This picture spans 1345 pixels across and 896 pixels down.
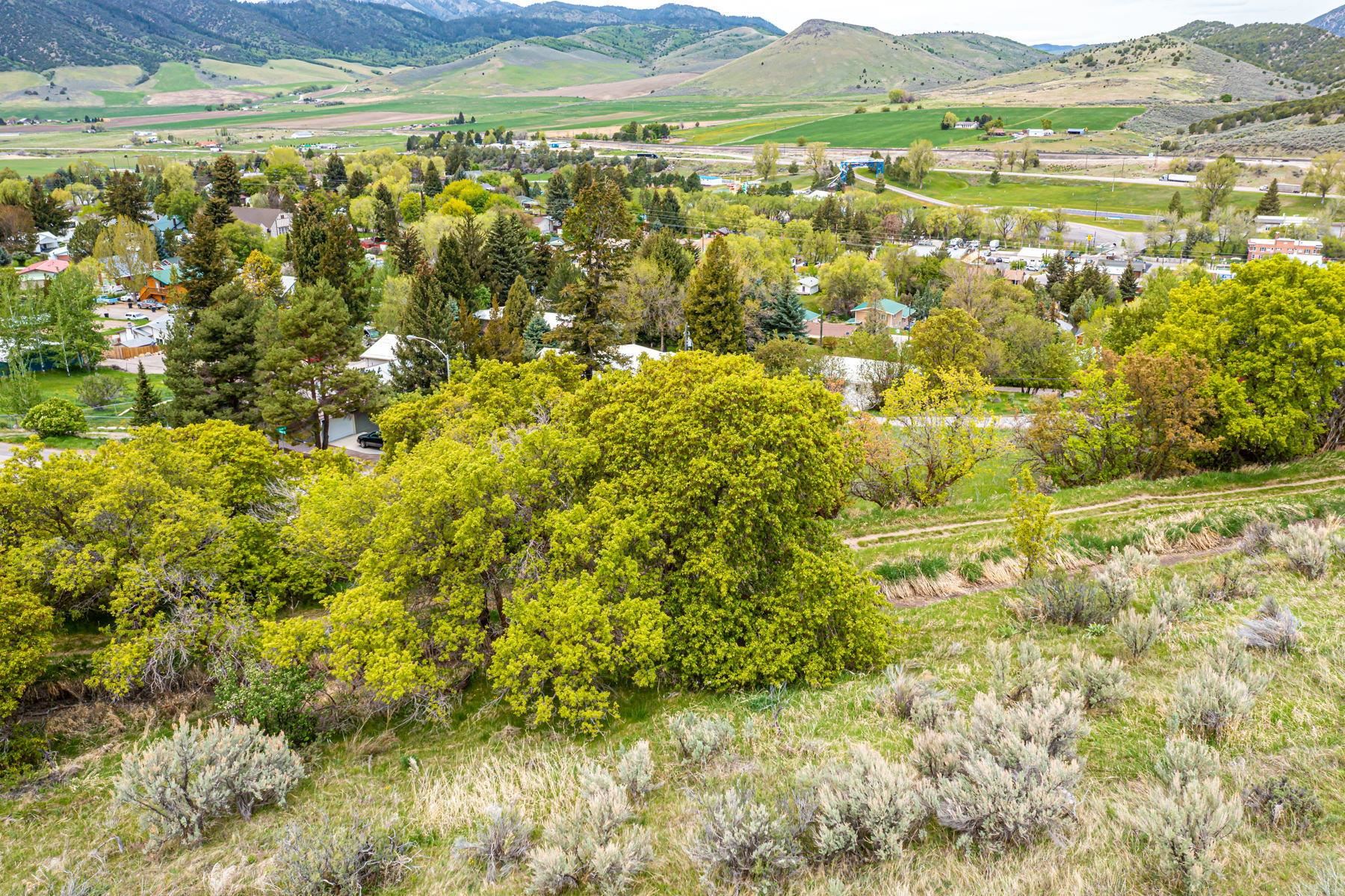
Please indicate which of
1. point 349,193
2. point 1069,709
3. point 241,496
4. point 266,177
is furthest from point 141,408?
point 266,177

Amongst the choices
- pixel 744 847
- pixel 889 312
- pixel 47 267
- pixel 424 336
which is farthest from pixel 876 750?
pixel 47 267

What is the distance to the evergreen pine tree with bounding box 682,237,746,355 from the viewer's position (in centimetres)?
4838

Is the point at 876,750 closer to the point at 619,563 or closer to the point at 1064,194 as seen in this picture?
the point at 619,563

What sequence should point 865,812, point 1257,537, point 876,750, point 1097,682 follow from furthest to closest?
point 1257,537 < point 1097,682 < point 876,750 < point 865,812

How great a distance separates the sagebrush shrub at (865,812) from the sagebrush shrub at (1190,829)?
7.34 ft

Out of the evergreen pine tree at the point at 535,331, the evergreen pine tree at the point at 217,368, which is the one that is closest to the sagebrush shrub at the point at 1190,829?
the evergreen pine tree at the point at 217,368

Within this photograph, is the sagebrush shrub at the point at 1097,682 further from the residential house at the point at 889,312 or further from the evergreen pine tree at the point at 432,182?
the evergreen pine tree at the point at 432,182

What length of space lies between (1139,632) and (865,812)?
7186mm

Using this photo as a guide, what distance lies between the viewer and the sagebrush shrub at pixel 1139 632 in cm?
1305

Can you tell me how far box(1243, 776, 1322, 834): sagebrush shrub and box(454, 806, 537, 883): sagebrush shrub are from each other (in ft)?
26.9

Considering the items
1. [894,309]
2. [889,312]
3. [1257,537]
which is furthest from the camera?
[894,309]

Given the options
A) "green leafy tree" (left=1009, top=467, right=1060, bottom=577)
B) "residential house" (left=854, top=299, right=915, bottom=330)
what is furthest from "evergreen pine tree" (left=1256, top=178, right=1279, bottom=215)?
"green leafy tree" (left=1009, top=467, right=1060, bottom=577)

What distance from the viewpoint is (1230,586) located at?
619 inches

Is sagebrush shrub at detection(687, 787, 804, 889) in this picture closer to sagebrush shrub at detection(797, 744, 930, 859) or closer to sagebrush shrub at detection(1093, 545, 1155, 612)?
sagebrush shrub at detection(797, 744, 930, 859)
